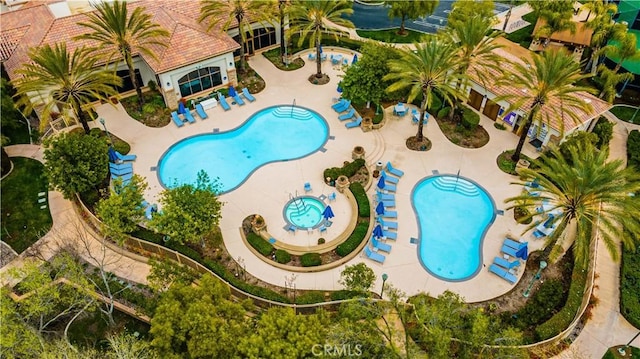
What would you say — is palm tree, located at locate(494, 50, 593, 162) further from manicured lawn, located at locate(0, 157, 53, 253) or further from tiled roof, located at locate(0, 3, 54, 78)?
tiled roof, located at locate(0, 3, 54, 78)

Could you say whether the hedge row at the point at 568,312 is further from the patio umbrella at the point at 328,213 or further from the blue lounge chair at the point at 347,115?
the blue lounge chair at the point at 347,115

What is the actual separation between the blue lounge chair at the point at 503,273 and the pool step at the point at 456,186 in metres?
6.58

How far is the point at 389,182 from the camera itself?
31844mm

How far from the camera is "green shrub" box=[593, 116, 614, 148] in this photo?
34.3 m

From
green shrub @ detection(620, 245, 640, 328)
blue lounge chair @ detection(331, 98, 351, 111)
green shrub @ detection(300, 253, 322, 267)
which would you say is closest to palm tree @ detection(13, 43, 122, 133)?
blue lounge chair @ detection(331, 98, 351, 111)

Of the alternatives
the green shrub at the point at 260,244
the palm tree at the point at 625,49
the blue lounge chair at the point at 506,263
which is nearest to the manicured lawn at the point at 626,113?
the palm tree at the point at 625,49

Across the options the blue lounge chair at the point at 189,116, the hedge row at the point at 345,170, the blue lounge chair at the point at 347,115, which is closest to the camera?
the hedge row at the point at 345,170

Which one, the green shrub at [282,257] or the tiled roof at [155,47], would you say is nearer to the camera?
the green shrub at [282,257]

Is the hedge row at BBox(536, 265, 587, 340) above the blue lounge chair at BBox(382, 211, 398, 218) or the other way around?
the other way around

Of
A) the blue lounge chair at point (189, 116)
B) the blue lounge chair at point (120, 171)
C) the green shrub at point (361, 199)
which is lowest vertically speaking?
the green shrub at point (361, 199)

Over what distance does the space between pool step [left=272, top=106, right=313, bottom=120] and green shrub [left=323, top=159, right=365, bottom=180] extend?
7519 millimetres

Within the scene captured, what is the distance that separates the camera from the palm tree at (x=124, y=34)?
3306cm

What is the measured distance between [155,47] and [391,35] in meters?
25.4

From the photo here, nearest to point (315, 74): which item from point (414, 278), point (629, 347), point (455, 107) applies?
point (455, 107)
